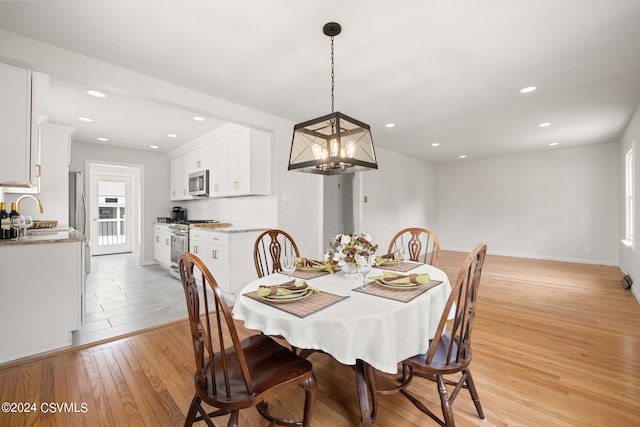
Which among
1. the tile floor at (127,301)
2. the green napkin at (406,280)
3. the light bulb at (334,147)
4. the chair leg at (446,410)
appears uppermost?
the light bulb at (334,147)

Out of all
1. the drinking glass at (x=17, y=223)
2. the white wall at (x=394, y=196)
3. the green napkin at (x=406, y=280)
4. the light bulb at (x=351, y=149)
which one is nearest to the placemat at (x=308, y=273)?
the green napkin at (x=406, y=280)

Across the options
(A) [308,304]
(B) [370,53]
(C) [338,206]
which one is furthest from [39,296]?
(C) [338,206]

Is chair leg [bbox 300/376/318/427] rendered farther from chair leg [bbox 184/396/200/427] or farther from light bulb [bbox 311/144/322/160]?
light bulb [bbox 311/144/322/160]

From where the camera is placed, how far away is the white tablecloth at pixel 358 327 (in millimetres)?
1269

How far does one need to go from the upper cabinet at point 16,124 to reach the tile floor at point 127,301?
57.5 inches

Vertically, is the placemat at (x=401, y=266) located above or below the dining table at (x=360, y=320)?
above

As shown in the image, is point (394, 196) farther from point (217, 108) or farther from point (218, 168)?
point (217, 108)

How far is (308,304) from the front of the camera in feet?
4.71

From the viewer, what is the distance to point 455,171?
25.3 feet

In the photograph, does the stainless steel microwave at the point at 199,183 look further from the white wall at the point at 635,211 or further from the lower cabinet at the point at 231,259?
the white wall at the point at 635,211

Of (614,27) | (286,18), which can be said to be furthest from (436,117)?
(286,18)

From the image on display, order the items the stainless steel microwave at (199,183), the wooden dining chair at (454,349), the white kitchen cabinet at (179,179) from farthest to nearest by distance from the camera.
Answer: the white kitchen cabinet at (179,179)
the stainless steel microwave at (199,183)
the wooden dining chair at (454,349)

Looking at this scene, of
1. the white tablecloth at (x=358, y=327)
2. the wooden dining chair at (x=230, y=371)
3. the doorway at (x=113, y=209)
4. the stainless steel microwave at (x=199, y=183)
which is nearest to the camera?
the wooden dining chair at (x=230, y=371)

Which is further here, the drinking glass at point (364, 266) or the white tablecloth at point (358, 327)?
the drinking glass at point (364, 266)
